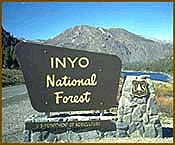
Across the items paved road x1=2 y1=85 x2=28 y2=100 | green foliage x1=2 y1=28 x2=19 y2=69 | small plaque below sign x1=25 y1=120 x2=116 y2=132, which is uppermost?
green foliage x1=2 y1=28 x2=19 y2=69

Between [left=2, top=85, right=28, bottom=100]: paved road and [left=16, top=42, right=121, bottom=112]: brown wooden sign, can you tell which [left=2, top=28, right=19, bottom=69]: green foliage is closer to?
[left=16, top=42, right=121, bottom=112]: brown wooden sign

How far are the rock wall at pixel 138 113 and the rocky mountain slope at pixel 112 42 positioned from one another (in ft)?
1.80

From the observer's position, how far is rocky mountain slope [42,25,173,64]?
7965 mm

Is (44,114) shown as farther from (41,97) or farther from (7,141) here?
(7,141)

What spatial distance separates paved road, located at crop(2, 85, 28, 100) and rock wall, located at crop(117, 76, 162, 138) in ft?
5.61

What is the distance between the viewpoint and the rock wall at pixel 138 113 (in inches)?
313

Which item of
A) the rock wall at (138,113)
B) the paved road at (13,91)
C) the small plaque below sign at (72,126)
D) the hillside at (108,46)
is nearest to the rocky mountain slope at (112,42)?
the hillside at (108,46)

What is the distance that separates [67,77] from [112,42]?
3.63 feet

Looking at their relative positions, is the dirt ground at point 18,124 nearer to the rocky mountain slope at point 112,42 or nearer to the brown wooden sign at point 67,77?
the brown wooden sign at point 67,77

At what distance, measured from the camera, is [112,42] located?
827 centimetres

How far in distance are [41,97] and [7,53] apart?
958 millimetres

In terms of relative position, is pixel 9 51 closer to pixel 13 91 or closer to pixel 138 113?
pixel 13 91

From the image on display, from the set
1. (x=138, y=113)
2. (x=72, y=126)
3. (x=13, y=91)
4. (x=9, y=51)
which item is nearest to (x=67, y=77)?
(x=72, y=126)

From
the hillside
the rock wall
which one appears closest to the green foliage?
the hillside
